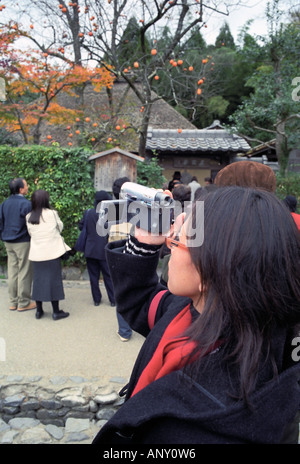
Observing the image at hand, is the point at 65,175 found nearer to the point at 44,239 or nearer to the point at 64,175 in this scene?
the point at 64,175

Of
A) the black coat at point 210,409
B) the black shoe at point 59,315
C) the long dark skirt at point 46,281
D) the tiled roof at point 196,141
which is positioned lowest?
the black shoe at point 59,315

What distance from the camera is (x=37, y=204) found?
15.2ft

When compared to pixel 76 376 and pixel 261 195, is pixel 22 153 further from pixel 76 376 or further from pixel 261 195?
pixel 261 195

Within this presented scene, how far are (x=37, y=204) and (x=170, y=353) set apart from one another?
392 cm

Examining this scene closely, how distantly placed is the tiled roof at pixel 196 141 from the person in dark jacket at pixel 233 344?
1036cm

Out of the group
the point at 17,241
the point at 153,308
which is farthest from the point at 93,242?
the point at 153,308

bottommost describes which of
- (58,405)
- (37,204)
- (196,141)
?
(58,405)

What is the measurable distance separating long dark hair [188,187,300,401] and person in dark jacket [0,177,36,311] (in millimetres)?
4245

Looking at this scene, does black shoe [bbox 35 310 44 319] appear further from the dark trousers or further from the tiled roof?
the tiled roof

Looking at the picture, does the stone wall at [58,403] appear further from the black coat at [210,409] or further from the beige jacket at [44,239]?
the black coat at [210,409]

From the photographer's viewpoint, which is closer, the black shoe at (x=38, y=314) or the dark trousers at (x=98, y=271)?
A: the black shoe at (x=38, y=314)

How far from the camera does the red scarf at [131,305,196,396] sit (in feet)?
3.44

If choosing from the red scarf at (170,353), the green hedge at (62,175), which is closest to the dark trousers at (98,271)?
the green hedge at (62,175)

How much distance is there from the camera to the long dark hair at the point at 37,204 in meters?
4.62
